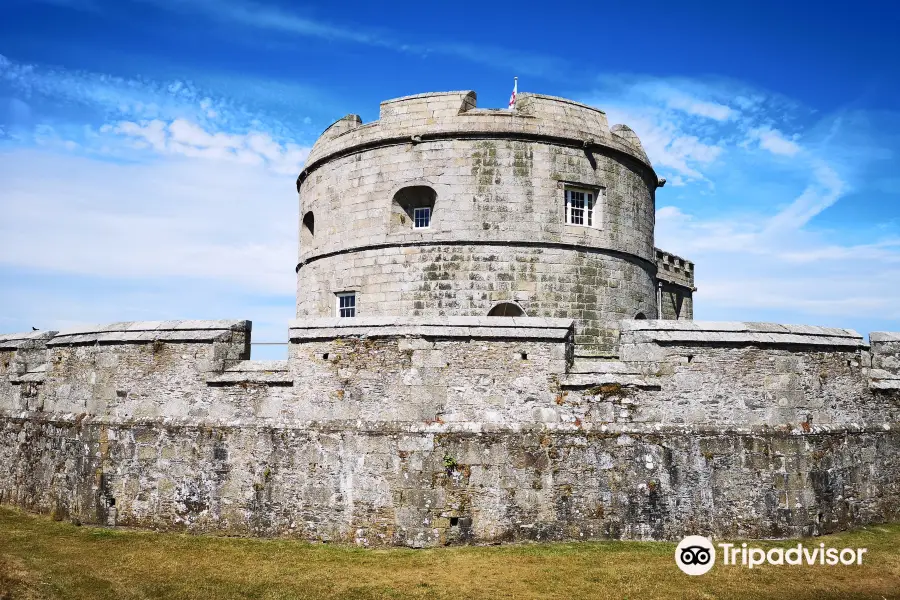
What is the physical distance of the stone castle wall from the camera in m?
14.1

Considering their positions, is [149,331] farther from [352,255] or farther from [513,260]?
[513,260]

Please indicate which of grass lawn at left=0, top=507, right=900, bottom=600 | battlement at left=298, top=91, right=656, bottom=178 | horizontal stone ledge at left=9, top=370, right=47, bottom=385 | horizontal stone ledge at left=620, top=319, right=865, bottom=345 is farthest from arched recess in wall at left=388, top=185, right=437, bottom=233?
horizontal stone ledge at left=9, top=370, right=47, bottom=385

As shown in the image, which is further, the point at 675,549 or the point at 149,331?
the point at 149,331

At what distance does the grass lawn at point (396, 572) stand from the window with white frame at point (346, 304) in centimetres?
616

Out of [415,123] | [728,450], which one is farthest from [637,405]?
[415,123]

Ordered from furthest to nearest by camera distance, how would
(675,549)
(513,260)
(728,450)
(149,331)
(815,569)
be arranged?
1. (513,260)
2. (149,331)
3. (728,450)
4. (675,549)
5. (815,569)

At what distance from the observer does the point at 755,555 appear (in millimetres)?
9219

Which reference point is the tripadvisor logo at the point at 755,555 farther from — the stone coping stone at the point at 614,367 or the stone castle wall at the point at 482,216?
the stone castle wall at the point at 482,216

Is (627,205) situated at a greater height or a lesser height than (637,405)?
greater

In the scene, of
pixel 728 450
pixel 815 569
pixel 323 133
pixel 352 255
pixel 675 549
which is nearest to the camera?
pixel 815 569

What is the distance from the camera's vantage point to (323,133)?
16.8 meters

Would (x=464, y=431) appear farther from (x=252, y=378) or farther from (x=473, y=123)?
(x=473, y=123)

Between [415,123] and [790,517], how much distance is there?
32.7ft

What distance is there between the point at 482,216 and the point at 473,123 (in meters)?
1.94
